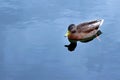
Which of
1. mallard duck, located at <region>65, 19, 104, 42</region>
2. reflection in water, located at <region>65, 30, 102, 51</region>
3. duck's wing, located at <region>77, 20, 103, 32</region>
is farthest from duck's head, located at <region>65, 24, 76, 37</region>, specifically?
reflection in water, located at <region>65, 30, 102, 51</region>

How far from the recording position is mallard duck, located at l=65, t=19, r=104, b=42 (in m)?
25.4

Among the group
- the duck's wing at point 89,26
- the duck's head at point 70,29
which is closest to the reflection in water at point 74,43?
the duck's wing at point 89,26

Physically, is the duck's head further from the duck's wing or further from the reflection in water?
the reflection in water

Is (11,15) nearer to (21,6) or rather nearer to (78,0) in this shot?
(21,6)

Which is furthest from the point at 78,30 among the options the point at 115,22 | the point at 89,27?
the point at 115,22

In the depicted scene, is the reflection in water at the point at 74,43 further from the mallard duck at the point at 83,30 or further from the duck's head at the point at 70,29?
the duck's head at the point at 70,29

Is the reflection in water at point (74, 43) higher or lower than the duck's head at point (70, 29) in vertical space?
lower

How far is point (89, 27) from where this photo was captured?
84.6 ft

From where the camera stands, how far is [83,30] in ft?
83.9

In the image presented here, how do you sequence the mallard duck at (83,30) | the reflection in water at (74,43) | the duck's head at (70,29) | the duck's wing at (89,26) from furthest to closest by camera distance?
1. the duck's wing at (89,26)
2. the mallard duck at (83,30)
3. the duck's head at (70,29)
4. the reflection in water at (74,43)

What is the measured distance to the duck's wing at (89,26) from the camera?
25.6m

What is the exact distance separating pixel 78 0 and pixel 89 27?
545cm

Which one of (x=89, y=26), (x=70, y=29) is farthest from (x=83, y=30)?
(x=70, y=29)

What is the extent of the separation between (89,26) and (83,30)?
461 mm
